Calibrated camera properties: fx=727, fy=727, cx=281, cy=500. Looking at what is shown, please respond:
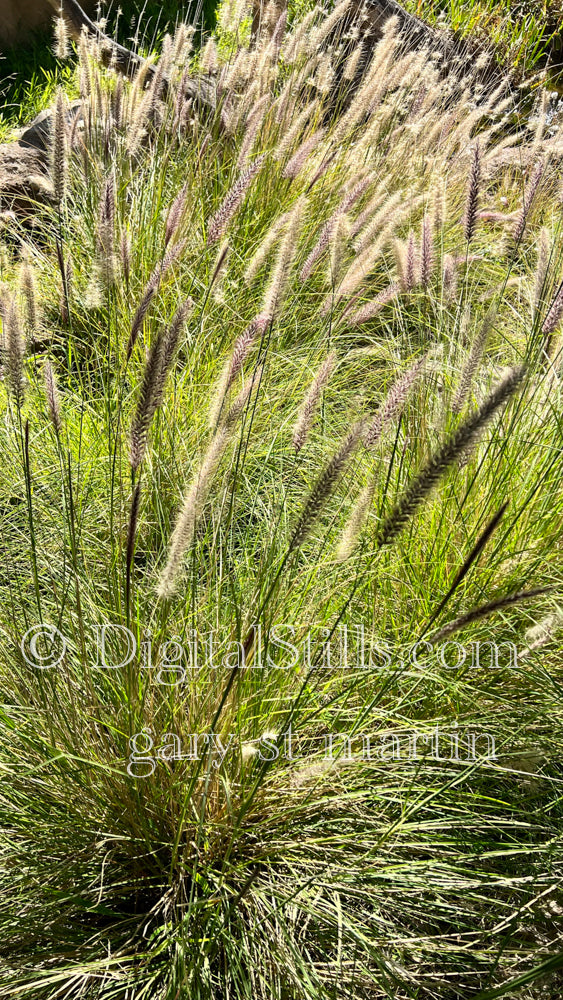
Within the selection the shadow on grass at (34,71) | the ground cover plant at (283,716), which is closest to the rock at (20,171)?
the shadow on grass at (34,71)

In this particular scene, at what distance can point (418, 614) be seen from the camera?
1615mm

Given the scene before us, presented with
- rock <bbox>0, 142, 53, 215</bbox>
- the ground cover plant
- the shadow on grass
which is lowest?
the ground cover plant

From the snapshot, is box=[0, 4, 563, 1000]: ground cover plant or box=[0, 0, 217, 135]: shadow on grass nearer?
box=[0, 4, 563, 1000]: ground cover plant

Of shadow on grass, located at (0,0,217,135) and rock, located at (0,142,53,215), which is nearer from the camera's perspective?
rock, located at (0,142,53,215)

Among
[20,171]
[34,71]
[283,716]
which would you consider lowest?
[283,716]

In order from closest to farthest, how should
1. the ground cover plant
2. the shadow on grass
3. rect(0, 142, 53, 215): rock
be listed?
the ground cover plant < rect(0, 142, 53, 215): rock < the shadow on grass

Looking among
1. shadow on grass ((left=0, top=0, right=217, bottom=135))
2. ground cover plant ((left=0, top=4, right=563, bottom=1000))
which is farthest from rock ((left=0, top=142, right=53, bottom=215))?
ground cover plant ((left=0, top=4, right=563, bottom=1000))

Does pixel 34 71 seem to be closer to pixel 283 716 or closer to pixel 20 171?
pixel 20 171

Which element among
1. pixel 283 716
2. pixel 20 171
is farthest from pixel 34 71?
pixel 283 716

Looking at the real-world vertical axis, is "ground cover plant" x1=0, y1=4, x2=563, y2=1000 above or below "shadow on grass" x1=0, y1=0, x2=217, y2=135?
below

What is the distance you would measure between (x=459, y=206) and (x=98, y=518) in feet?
Answer: 8.58

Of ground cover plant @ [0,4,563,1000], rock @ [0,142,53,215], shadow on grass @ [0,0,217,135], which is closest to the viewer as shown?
ground cover plant @ [0,4,563,1000]

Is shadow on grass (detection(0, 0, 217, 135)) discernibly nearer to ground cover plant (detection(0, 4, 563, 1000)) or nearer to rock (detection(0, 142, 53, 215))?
rock (detection(0, 142, 53, 215))

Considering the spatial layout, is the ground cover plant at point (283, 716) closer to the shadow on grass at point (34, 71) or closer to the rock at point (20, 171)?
the rock at point (20, 171)
